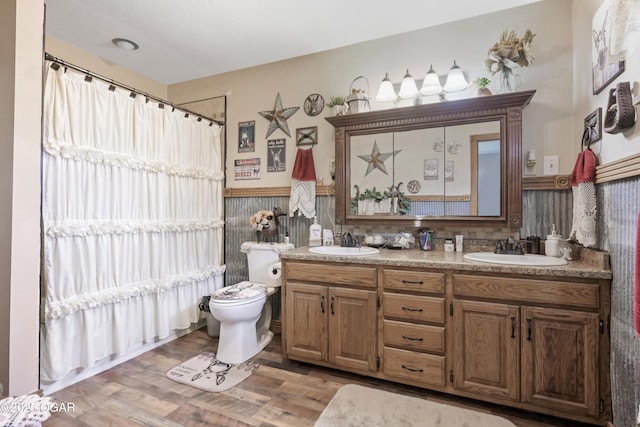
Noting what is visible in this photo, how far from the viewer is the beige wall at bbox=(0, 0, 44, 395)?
1.48 metres

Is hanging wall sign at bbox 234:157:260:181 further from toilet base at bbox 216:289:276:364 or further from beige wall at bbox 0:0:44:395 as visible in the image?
beige wall at bbox 0:0:44:395

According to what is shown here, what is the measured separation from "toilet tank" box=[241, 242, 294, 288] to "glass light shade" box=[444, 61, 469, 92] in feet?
5.99

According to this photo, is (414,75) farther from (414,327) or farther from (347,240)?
(414,327)

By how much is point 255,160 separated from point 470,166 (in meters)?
1.97

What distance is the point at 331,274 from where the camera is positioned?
2.10 meters

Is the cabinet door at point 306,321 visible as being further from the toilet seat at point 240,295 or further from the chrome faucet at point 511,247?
the chrome faucet at point 511,247

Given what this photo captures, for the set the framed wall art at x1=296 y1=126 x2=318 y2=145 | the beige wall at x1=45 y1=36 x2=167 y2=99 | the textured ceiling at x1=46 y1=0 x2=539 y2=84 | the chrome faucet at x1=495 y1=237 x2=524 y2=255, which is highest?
the textured ceiling at x1=46 y1=0 x2=539 y2=84

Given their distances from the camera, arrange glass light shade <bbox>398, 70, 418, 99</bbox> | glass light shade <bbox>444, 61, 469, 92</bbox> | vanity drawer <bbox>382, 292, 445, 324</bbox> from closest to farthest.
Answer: vanity drawer <bbox>382, 292, 445, 324</bbox>
glass light shade <bbox>444, 61, 469, 92</bbox>
glass light shade <bbox>398, 70, 418, 99</bbox>

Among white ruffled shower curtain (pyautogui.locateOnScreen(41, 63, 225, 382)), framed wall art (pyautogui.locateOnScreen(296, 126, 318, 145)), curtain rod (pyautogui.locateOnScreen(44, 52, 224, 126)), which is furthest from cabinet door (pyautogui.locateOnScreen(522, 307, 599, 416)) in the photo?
curtain rod (pyautogui.locateOnScreen(44, 52, 224, 126))

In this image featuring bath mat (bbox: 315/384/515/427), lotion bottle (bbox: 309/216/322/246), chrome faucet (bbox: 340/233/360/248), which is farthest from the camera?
lotion bottle (bbox: 309/216/322/246)

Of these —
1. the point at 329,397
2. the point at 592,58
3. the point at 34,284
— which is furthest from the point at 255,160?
the point at 592,58

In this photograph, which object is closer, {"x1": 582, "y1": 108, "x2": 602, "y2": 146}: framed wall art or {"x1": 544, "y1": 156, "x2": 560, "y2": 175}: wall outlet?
{"x1": 582, "y1": 108, "x2": 602, "y2": 146}: framed wall art

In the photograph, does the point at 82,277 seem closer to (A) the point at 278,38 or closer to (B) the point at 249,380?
(B) the point at 249,380

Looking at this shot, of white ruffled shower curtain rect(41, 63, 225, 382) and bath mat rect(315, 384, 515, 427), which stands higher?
white ruffled shower curtain rect(41, 63, 225, 382)
